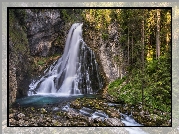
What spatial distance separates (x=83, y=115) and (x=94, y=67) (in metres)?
0.94

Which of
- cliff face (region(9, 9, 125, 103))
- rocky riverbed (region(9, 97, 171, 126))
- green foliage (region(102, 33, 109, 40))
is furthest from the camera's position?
green foliage (region(102, 33, 109, 40))

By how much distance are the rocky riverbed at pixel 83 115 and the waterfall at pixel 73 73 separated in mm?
294

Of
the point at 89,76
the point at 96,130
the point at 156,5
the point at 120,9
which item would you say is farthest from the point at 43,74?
the point at 156,5

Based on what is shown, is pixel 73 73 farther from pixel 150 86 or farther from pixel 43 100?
pixel 150 86

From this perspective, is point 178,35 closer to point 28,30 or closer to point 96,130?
point 96,130

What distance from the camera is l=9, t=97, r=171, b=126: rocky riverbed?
255 inches

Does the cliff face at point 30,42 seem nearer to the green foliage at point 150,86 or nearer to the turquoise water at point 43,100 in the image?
the turquoise water at point 43,100

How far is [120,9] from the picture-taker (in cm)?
657

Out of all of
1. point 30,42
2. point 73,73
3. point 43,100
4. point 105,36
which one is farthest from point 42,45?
point 105,36

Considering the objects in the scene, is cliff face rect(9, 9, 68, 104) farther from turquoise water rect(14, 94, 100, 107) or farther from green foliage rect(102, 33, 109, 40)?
green foliage rect(102, 33, 109, 40)

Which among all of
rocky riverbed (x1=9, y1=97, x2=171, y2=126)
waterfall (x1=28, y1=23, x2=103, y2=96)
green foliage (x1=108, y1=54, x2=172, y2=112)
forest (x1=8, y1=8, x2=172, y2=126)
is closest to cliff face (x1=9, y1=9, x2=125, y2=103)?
forest (x1=8, y1=8, x2=172, y2=126)

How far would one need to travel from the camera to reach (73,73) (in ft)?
22.2

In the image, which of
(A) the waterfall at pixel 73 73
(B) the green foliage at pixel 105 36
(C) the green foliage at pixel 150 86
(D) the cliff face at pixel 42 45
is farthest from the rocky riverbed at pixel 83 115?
(B) the green foliage at pixel 105 36

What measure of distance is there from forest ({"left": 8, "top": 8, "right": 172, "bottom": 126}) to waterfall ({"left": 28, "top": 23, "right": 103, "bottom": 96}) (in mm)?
18
